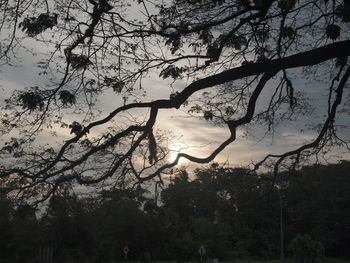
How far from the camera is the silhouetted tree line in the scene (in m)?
41.8

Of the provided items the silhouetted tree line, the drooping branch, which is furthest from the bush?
the drooping branch

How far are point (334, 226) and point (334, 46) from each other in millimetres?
49633

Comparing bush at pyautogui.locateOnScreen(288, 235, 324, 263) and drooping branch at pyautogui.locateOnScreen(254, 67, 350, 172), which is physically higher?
drooping branch at pyautogui.locateOnScreen(254, 67, 350, 172)

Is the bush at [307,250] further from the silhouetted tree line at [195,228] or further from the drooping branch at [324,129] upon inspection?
the drooping branch at [324,129]

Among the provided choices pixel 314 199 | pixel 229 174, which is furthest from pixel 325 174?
pixel 229 174

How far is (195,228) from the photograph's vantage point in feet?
172

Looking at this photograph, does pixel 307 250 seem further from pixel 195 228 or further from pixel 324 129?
pixel 324 129

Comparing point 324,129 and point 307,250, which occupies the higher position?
point 324,129

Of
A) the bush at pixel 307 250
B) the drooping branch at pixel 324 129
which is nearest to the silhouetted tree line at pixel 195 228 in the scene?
the bush at pixel 307 250

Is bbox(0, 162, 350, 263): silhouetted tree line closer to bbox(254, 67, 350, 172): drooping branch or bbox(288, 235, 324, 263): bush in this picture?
bbox(288, 235, 324, 263): bush

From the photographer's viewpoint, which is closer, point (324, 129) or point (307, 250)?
point (324, 129)

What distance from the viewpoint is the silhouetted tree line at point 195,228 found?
41.8m

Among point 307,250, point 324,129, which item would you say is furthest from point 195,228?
point 324,129

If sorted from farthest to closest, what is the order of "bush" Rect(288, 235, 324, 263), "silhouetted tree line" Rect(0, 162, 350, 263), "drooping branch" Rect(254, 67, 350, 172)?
"silhouetted tree line" Rect(0, 162, 350, 263)
"bush" Rect(288, 235, 324, 263)
"drooping branch" Rect(254, 67, 350, 172)
